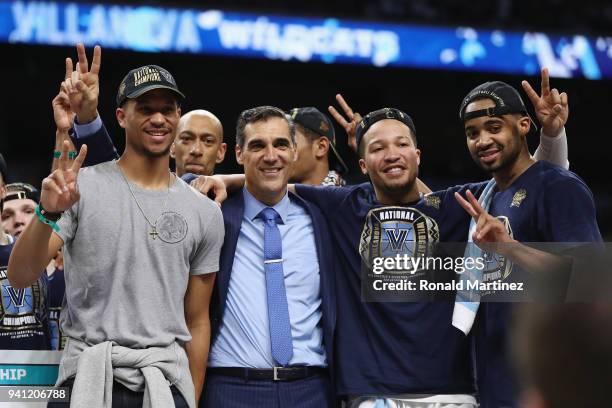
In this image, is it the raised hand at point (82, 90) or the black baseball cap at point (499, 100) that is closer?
the raised hand at point (82, 90)

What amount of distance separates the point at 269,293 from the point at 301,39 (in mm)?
6894

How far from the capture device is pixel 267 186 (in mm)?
3117

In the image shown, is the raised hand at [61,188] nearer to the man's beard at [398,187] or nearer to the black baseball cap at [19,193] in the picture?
the man's beard at [398,187]

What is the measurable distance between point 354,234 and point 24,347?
1428 mm

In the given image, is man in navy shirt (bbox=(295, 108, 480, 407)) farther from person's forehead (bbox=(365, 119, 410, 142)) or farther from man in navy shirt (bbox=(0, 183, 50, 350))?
man in navy shirt (bbox=(0, 183, 50, 350))

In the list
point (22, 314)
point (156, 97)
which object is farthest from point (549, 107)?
point (22, 314)

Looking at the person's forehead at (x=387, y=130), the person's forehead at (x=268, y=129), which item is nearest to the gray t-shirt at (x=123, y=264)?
the person's forehead at (x=268, y=129)

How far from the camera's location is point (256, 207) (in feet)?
10.4

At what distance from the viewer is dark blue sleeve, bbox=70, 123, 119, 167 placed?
2.89m

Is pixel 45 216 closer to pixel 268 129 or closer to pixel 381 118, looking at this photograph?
pixel 268 129

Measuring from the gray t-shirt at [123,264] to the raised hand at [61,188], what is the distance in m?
0.16

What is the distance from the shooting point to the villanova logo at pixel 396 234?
3.05 m

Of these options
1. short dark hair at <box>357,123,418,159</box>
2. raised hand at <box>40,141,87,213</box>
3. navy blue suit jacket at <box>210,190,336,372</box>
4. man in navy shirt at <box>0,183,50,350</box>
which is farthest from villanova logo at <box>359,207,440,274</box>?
man in navy shirt at <box>0,183,50,350</box>

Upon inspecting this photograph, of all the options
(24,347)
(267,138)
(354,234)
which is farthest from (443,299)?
(24,347)
